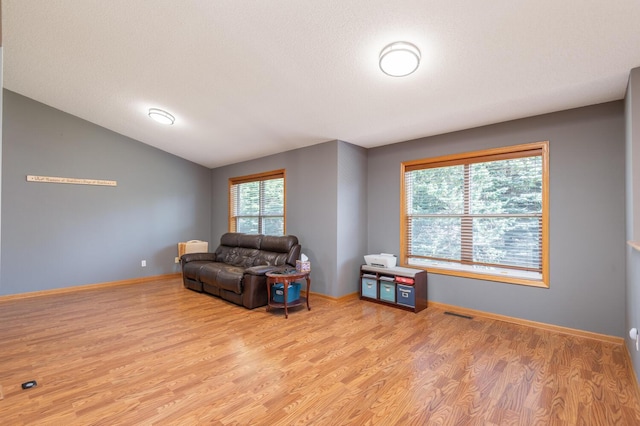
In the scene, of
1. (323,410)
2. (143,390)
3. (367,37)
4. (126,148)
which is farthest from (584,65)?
(126,148)

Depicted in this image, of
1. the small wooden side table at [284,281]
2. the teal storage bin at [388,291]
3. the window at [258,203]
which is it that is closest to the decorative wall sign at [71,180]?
the window at [258,203]

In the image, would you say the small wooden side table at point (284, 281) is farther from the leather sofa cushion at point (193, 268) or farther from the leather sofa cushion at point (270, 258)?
the leather sofa cushion at point (193, 268)

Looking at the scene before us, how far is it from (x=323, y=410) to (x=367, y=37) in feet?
9.04

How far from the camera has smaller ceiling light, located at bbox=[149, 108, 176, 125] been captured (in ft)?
14.3

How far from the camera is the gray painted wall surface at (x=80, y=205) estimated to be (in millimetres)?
4574

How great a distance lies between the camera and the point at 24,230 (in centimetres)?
464

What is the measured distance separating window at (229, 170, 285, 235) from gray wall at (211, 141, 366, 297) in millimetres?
392

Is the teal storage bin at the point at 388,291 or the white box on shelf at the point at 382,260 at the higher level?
the white box on shelf at the point at 382,260

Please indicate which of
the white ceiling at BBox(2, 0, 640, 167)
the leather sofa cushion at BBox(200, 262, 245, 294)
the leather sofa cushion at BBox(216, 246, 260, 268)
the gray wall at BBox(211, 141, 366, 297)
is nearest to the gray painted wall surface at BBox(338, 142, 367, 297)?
the gray wall at BBox(211, 141, 366, 297)

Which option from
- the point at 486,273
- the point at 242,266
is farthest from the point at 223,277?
the point at 486,273

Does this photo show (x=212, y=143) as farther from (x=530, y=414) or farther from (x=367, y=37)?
(x=530, y=414)

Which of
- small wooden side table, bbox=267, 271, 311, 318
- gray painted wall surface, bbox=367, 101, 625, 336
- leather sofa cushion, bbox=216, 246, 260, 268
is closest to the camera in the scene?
gray painted wall surface, bbox=367, 101, 625, 336

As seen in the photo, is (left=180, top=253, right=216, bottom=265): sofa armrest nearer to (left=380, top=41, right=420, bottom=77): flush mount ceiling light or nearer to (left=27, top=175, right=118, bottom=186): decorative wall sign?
(left=27, top=175, right=118, bottom=186): decorative wall sign

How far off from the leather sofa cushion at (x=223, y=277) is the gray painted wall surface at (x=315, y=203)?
3.87 feet
